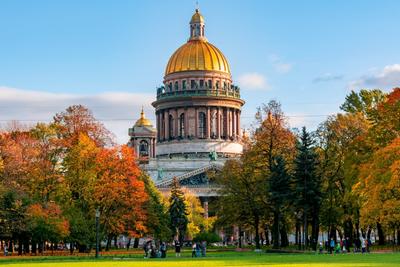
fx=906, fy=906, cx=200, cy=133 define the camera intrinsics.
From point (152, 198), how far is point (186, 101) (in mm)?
64630

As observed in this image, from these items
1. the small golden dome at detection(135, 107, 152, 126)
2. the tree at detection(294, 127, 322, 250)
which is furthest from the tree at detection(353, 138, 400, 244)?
the small golden dome at detection(135, 107, 152, 126)

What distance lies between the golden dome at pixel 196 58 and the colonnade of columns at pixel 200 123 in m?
7.07

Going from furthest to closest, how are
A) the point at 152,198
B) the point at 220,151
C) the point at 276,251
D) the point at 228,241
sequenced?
the point at 220,151 → the point at 228,241 → the point at 152,198 → the point at 276,251

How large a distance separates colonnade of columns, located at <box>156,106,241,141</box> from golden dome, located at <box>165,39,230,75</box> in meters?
7.07

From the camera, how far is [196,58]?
517 ft

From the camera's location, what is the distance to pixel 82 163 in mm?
72062

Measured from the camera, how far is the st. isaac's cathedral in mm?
156500

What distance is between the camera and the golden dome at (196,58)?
517 ft

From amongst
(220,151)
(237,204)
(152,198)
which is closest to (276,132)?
(237,204)

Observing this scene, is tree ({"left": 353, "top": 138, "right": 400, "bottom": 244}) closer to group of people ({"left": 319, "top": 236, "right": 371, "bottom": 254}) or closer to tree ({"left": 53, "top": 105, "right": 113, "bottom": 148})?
group of people ({"left": 319, "top": 236, "right": 371, "bottom": 254})

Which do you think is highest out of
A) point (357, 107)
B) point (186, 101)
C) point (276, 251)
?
point (186, 101)

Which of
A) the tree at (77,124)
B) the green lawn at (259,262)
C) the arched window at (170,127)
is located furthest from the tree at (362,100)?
the arched window at (170,127)

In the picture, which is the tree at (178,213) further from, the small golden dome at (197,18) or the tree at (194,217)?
the small golden dome at (197,18)

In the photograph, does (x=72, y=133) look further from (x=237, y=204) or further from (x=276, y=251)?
(x=276, y=251)
